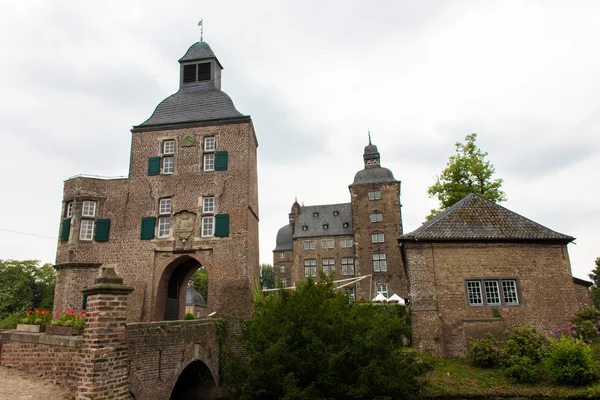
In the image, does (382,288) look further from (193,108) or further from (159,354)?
(159,354)

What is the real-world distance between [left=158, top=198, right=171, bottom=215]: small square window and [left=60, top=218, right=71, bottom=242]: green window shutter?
4320 mm

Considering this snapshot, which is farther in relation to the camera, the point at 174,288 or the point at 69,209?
the point at 174,288

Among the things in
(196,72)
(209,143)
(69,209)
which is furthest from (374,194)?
(69,209)

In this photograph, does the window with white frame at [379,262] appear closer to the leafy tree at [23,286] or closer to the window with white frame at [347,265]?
the window with white frame at [347,265]

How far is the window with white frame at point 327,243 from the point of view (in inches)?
1715

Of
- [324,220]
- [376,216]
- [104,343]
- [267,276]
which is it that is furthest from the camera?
[267,276]

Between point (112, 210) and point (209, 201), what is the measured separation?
16.5 ft

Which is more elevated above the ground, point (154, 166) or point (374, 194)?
point (374, 194)

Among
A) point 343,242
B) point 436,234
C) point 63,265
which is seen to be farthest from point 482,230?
point 343,242

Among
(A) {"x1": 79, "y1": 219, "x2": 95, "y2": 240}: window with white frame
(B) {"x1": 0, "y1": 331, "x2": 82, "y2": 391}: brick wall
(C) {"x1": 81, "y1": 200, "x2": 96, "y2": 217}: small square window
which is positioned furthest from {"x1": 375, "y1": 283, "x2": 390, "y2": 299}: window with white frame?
(B) {"x1": 0, "y1": 331, "x2": 82, "y2": 391}: brick wall

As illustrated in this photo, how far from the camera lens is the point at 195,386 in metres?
17.2

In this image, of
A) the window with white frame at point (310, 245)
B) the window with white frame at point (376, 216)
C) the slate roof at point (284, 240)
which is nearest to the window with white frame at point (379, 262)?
the window with white frame at point (376, 216)

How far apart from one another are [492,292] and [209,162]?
14528 mm

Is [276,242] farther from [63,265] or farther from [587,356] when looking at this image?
[587,356]
